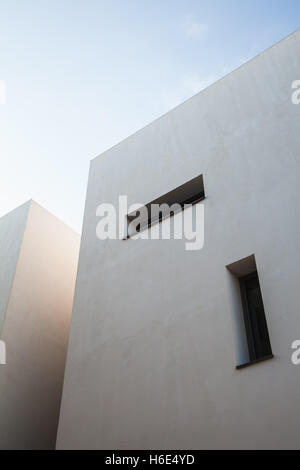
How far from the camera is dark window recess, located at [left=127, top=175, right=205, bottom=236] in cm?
905

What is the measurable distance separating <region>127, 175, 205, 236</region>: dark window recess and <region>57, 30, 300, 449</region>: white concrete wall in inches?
6.3

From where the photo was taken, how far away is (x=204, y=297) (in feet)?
23.1

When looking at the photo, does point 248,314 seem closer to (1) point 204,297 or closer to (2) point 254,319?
(2) point 254,319

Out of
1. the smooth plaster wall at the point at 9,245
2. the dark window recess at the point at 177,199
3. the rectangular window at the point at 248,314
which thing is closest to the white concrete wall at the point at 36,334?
the smooth plaster wall at the point at 9,245

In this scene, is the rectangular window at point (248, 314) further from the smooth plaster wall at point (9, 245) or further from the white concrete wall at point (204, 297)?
the smooth plaster wall at point (9, 245)

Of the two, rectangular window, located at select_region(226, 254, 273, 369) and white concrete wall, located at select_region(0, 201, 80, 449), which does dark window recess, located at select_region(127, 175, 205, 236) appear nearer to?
rectangular window, located at select_region(226, 254, 273, 369)

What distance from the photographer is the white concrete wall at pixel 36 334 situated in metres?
9.67

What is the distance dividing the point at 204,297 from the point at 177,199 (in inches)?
A: 114

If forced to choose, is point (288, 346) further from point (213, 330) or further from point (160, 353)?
point (160, 353)

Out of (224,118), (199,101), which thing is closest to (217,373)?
(224,118)

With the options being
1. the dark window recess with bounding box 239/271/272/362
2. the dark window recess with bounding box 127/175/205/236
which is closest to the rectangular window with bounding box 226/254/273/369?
the dark window recess with bounding box 239/271/272/362

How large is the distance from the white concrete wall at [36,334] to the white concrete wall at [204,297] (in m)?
2.17

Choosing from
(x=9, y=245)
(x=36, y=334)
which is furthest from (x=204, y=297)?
(x=9, y=245)

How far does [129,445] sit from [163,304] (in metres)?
2.11
